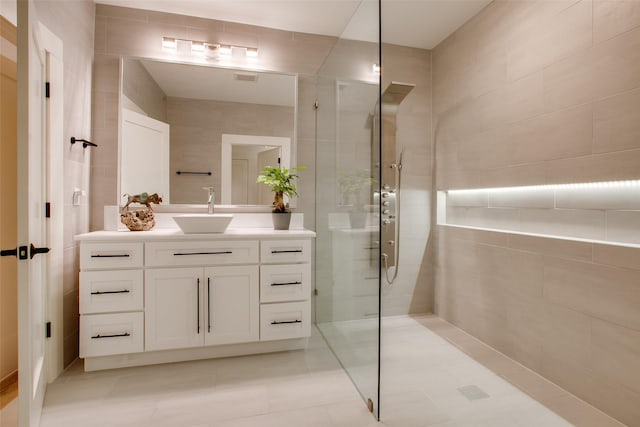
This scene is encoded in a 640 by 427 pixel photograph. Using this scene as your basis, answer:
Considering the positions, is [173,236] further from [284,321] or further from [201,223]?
[284,321]

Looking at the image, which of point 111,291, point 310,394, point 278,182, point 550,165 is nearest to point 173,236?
point 111,291

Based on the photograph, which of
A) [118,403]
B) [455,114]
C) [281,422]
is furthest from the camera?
[455,114]

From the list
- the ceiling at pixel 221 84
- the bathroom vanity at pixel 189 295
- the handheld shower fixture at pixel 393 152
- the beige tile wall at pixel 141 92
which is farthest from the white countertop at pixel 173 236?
the ceiling at pixel 221 84

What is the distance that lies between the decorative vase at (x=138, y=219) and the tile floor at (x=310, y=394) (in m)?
0.94

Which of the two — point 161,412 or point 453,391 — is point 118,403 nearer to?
point 161,412

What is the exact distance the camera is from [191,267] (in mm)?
2191

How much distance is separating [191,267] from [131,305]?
416 millimetres

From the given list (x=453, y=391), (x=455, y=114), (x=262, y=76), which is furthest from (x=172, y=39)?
(x=453, y=391)

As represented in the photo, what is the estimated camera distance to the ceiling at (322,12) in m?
2.48

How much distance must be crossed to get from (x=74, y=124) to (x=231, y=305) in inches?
62.8

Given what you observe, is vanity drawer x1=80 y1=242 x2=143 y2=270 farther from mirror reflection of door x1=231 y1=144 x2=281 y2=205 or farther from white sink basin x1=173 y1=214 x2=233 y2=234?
mirror reflection of door x1=231 y1=144 x2=281 y2=205

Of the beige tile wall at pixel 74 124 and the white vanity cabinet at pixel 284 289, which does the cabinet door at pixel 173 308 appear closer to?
the white vanity cabinet at pixel 284 289

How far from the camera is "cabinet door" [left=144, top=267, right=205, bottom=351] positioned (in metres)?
2.12

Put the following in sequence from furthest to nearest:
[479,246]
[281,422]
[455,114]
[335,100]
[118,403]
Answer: [455,114] → [479,246] → [335,100] → [118,403] → [281,422]
